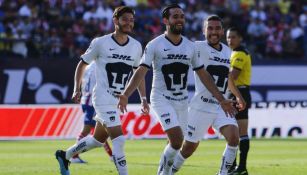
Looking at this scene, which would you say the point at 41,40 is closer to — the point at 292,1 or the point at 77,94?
the point at 292,1

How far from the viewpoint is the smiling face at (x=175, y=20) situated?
12.5 meters

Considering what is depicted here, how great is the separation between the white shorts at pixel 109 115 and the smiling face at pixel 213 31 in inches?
67.9

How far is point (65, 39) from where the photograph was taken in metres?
29.6

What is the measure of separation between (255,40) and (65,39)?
22.9 ft

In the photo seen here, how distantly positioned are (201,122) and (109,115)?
1.32m

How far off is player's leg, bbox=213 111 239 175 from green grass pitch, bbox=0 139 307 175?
209 centimetres

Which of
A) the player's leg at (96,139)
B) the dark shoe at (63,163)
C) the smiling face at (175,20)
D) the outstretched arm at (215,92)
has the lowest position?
the dark shoe at (63,163)

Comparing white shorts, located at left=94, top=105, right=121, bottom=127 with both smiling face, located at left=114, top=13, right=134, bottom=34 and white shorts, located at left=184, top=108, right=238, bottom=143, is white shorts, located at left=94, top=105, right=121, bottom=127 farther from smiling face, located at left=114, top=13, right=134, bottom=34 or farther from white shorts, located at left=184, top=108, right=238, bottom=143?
smiling face, located at left=114, top=13, right=134, bottom=34

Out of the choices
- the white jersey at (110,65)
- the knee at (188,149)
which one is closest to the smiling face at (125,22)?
the white jersey at (110,65)

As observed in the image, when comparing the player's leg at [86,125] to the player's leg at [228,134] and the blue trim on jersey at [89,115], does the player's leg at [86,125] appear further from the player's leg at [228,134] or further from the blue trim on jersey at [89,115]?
the player's leg at [228,134]

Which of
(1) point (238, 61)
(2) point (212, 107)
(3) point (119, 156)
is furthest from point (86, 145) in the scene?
(1) point (238, 61)

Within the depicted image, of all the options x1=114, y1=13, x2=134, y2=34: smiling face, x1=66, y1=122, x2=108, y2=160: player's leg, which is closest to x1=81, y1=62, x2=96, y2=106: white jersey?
x1=66, y1=122, x2=108, y2=160: player's leg

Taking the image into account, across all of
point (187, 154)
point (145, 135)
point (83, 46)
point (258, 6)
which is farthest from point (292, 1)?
point (187, 154)

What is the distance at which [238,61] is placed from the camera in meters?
14.9
